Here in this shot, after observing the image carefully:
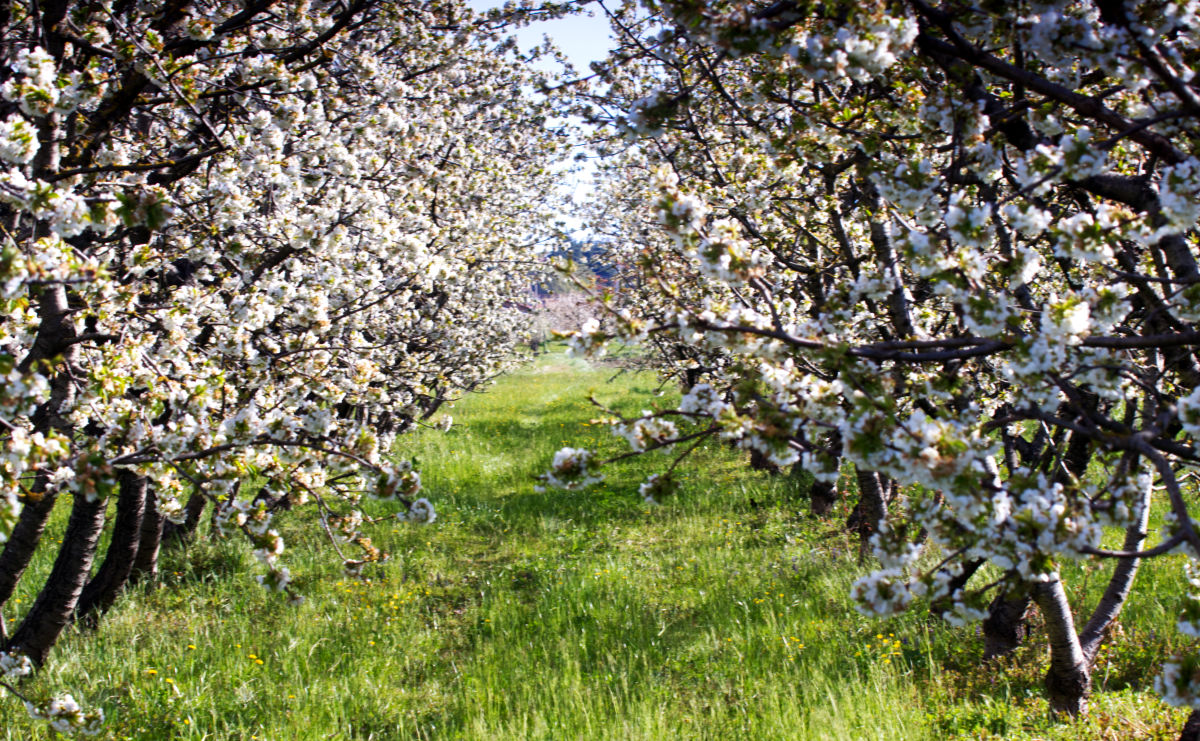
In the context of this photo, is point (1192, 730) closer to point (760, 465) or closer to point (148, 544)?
point (148, 544)

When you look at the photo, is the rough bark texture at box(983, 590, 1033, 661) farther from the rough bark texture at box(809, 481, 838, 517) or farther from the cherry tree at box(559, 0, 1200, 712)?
the rough bark texture at box(809, 481, 838, 517)

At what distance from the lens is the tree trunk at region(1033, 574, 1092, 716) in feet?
11.4

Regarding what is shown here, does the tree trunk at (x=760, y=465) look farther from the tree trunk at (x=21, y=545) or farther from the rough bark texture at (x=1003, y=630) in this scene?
the tree trunk at (x=21, y=545)

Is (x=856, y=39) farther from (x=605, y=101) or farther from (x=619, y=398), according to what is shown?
(x=619, y=398)

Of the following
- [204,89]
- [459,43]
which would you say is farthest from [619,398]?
[204,89]

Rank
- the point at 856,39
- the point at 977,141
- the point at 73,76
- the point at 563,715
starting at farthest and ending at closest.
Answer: the point at 563,715
the point at 73,76
the point at 977,141
the point at 856,39

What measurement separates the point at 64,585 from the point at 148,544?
161cm

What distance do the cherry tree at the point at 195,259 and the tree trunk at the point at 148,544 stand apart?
0.8 inches

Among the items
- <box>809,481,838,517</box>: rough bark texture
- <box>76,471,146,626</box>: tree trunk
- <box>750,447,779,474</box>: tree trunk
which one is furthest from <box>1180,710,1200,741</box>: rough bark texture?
<box>750,447,779,474</box>: tree trunk

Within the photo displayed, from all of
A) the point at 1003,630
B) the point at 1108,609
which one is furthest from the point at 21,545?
the point at 1108,609

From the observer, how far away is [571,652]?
4.78m

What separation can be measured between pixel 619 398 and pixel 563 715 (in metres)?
15.3

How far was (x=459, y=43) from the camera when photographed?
6508 millimetres

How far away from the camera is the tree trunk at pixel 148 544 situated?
5344 mm
